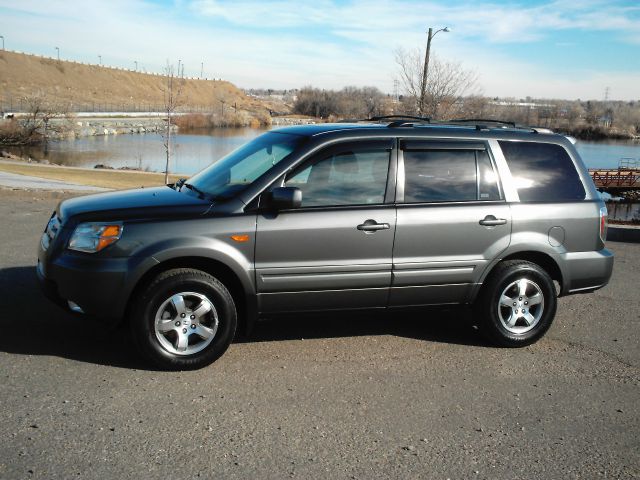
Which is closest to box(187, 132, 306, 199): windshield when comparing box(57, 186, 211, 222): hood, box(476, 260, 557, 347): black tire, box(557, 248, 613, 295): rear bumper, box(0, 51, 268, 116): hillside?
box(57, 186, 211, 222): hood

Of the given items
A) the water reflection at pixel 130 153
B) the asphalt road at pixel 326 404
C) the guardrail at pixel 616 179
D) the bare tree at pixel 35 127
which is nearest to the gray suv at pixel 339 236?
the asphalt road at pixel 326 404

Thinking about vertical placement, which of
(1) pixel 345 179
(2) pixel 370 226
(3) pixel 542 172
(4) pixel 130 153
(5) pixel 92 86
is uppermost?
(5) pixel 92 86

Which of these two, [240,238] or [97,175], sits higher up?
[240,238]

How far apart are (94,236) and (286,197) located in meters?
1.38

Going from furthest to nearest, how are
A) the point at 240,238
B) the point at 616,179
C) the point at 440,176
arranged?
1. the point at 616,179
2. the point at 440,176
3. the point at 240,238

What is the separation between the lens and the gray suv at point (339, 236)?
14.8 feet

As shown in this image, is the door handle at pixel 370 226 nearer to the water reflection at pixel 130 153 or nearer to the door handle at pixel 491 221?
the door handle at pixel 491 221

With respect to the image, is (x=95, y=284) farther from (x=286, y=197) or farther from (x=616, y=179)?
(x=616, y=179)

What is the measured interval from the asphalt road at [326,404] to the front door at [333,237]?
53cm

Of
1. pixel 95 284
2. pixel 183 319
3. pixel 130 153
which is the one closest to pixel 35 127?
pixel 130 153

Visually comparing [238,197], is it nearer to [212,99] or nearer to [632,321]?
[632,321]

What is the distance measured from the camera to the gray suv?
450 centimetres

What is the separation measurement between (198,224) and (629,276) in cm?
594

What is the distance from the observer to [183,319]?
4562 mm
